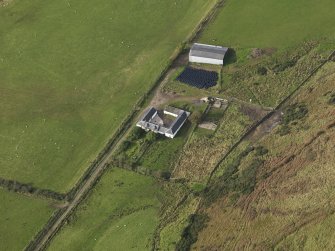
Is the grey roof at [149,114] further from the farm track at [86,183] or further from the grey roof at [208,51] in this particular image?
the grey roof at [208,51]

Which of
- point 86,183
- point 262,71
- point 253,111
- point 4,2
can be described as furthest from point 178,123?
point 4,2

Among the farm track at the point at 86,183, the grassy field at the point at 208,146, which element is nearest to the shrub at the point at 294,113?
the grassy field at the point at 208,146

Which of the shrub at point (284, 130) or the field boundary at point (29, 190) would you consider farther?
the shrub at point (284, 130)

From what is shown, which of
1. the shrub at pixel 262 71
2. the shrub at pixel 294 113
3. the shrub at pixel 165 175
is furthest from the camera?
the shrub at pixel 262 71

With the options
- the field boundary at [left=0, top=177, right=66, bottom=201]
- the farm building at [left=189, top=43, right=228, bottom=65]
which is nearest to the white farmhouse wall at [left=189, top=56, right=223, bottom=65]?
the farm building at [left=189, top=43, right=228, bottom=65]

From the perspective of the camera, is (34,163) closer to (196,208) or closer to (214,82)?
(196,208)

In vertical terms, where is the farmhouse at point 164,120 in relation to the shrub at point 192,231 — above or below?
above

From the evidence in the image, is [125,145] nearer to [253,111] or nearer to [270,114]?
[253,111]
